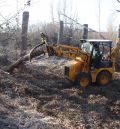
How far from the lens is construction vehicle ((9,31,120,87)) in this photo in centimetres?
1559

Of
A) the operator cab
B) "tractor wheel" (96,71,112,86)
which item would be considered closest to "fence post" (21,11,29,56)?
the operator cab

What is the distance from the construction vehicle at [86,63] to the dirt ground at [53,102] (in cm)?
36

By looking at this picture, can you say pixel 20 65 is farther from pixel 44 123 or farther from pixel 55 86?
pixel 44 123

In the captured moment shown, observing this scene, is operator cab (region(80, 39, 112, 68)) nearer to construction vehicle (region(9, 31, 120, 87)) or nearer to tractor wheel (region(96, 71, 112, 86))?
construction vehicle (region(9, 31, 120, 87))

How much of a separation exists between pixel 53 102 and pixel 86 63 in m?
4.18

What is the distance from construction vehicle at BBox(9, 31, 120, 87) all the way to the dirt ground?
0.36 metres

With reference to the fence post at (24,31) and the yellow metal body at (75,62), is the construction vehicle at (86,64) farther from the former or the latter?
the fence post at (24,31)

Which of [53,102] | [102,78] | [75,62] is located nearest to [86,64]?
[75,62]

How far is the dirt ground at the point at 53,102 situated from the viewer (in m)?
9.63

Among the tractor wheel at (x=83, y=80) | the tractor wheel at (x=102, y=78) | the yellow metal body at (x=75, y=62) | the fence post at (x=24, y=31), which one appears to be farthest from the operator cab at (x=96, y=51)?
the fence post at (x=24, y=31)

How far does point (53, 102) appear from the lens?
471 inches

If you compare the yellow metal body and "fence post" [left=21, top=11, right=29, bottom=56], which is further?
"fence post" [left=21, top=11, right=29, bottom=56]

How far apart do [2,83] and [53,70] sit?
4.03 meters

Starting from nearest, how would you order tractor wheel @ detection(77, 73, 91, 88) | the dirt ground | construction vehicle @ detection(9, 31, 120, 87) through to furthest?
the dirt ground → tractor wheel @ detection(77, 73, 91, 88) → construction vehicle @ detection(9, 31, 120, 87)
